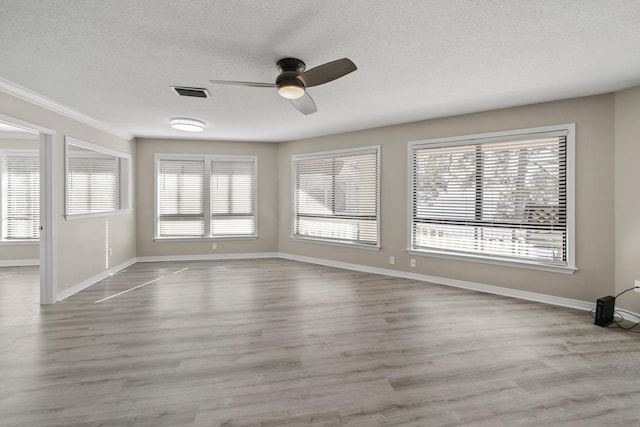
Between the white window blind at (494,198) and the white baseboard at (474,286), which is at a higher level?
the white window blind at (494,198)

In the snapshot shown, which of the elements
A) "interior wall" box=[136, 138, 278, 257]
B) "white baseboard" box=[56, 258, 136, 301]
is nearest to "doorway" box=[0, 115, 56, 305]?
"white baseboard" box=[56, 258, 136, 301]

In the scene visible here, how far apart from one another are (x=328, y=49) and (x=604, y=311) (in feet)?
12.5

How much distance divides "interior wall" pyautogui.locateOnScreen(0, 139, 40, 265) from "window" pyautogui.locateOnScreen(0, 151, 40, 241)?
104mm

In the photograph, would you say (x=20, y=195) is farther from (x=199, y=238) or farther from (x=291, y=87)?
(x=291, y=87)

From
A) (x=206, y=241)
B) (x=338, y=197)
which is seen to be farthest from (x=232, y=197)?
(x=338, y=197)

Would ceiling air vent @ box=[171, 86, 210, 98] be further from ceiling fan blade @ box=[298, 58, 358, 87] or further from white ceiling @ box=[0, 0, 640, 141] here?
ceiling fan blade @ box=[298, 58, 358, 87]

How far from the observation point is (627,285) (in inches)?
130

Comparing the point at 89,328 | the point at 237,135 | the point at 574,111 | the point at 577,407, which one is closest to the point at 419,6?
the point at 577,407

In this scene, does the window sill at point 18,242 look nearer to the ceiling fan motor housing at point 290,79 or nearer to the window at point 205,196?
the window at point 205,196

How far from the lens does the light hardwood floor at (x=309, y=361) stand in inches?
72.5

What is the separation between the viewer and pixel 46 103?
11.8ft

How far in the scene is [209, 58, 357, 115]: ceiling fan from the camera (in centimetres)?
217

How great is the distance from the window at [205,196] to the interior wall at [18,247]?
238 cm

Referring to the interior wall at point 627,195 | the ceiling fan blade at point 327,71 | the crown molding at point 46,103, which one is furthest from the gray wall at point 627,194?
the crown molding at point 46,103
